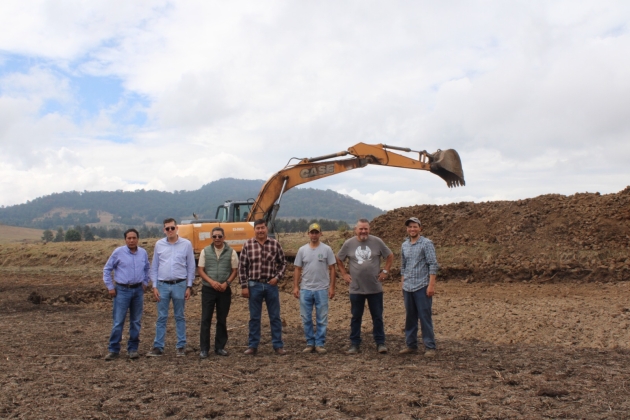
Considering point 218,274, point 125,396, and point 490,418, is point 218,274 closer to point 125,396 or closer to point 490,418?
point 125,396

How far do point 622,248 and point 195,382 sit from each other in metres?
13.6

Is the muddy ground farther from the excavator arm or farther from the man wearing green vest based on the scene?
the excavator arm

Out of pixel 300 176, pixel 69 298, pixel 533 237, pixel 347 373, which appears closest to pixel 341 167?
pixel 300 176

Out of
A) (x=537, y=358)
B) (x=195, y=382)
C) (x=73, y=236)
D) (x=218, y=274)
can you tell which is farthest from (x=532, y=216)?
(x=73, y=236)

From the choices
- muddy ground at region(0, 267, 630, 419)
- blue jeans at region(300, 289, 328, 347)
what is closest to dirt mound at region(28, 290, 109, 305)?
muddy ground at region(0, 267, 630, 419)

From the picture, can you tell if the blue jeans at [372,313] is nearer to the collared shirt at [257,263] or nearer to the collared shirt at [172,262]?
the collared shirt at [257,263]

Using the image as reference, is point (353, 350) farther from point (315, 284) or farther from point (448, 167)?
point (448, 167)

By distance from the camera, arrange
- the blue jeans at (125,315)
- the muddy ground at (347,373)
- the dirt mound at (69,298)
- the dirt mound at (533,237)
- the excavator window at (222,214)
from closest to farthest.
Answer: the muddy ground at (347,373), the blue jeans at (125,315), the dirt mound at (69,298), the dirt mound at (533,237), the excavator window at (222,214)

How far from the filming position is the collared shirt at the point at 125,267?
756 centimetres

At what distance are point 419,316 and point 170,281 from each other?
3164 millimetres

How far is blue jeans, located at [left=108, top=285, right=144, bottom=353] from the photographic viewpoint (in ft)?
24.5

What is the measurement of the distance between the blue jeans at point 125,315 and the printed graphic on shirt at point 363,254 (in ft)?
9.30

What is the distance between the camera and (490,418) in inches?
187

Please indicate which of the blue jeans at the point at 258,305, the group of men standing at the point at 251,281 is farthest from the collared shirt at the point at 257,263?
the blue jeans at the point at 258,305
